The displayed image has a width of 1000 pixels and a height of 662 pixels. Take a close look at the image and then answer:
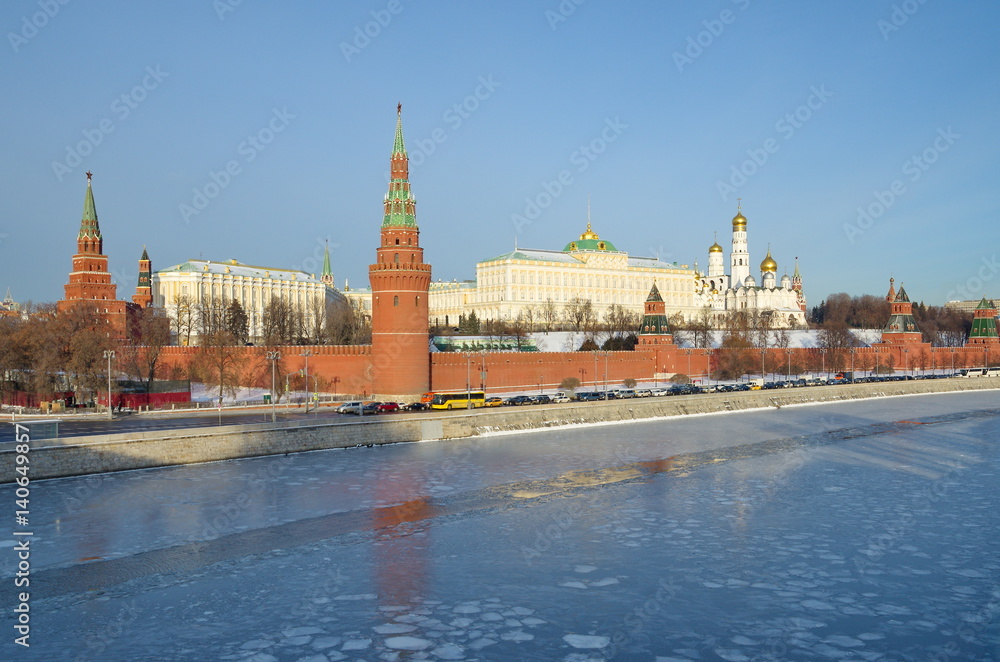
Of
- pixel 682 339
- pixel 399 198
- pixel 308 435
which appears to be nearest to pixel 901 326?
pixel 682 339

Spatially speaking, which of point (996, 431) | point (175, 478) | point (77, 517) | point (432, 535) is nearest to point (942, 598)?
point (432, 535)

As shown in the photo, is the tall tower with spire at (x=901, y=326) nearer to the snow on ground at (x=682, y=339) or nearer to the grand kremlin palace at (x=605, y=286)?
the snow on ground at (x=682, y=339)

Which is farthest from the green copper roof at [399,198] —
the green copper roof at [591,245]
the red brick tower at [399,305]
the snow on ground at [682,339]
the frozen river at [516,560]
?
the green copper roof at [591,245]

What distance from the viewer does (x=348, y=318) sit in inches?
3324

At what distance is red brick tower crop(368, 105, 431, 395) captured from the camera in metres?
45.6

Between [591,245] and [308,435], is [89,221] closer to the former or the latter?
[308,435]

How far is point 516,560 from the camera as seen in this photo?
17.7 metres

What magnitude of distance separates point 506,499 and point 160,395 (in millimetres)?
24994

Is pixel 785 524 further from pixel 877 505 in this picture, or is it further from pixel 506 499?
pixel 506 499

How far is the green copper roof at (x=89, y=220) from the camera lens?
62.3 meters

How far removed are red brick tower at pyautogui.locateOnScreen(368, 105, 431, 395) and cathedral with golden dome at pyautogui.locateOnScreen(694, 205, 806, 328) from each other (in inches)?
2908

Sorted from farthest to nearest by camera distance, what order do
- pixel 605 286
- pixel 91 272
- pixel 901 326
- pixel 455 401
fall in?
pixel 605 286 < pixel 901 326 < pixel 91 272 < pixel 455 401

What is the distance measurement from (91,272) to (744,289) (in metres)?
83.8

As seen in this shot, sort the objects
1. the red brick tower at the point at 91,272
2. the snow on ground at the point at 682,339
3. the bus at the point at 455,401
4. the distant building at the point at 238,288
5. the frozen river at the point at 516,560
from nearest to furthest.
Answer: the frozen river at the point at 516,560 < the bus at the point at 455,401 < the red brick tower at the point at 91,272 < the snow on ground at the point at 682,339 < the distant building at the point at 238,288
